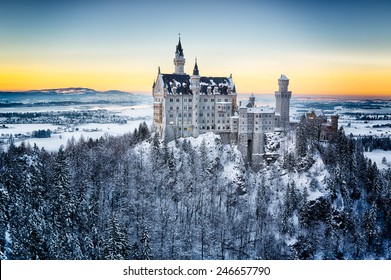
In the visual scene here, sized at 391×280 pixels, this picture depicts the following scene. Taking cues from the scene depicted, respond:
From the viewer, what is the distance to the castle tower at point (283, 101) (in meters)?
25.0

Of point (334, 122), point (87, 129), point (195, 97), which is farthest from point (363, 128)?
point (87, 129)

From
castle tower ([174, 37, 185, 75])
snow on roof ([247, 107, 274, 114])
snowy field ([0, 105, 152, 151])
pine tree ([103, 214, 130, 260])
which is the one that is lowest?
pine tree ([103, 214, 130, 260])

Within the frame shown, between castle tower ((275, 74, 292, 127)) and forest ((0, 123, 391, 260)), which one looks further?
castle tower ((275, 74, 292, 127))

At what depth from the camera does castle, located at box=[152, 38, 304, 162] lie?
2466 centimetres

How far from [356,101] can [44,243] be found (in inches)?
562

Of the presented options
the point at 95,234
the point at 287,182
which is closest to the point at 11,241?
the point at 95,234

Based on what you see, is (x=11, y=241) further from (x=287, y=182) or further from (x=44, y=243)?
(x=287, y=182)

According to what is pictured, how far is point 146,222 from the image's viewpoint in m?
20.5

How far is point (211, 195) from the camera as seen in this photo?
76.4 ft

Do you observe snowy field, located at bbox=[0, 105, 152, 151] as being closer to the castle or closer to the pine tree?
the castle

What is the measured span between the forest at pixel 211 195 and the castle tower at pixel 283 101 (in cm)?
94

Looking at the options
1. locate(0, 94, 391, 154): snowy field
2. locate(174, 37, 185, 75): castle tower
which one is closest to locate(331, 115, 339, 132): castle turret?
locate(0, 94, 391, 154): snowy field

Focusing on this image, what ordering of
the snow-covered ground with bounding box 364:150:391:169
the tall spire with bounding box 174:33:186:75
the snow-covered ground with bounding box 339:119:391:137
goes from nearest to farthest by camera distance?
→ the snow-covered ground with bounding box 339:119:391:137 → the snow-covered ground with bounding box 364:150:391:169 → the tall spire with bounding box 174:33:186:75

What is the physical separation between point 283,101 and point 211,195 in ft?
23.8
